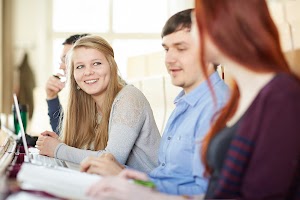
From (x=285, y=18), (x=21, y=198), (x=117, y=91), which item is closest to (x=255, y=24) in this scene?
(x=21, y=198)

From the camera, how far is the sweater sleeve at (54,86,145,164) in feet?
6.45

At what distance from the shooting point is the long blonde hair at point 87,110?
2.23 metres

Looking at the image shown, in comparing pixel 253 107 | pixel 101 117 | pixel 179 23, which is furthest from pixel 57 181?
pixel 101 117

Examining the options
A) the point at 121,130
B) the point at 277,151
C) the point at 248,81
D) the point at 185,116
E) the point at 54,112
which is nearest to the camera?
the point at 277,151

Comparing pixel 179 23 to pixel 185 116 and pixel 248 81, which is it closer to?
pixel 185 116

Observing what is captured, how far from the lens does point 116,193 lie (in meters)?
1.01

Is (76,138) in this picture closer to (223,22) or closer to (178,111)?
(178,111)

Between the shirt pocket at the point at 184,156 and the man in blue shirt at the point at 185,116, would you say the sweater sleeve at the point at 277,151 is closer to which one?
the man in blue shirt at the point at 185,116

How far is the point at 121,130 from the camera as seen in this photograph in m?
1.99

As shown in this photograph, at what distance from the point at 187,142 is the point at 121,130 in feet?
1.67

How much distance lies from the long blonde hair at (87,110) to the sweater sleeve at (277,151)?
1281 mm

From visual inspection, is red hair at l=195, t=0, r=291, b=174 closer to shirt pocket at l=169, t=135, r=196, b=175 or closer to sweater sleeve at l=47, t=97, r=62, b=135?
shirt pocket at l=169, t=135, r=196, b=175

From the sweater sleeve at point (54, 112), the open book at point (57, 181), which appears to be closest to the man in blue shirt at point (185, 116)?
the open book at point (57, 181)

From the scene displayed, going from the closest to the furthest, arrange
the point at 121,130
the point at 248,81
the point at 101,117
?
the point at 248,81 < the point at 121,130 < the point at 101,117
